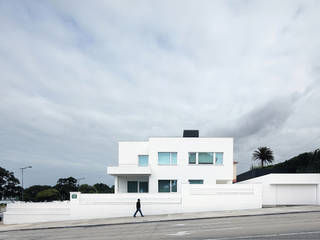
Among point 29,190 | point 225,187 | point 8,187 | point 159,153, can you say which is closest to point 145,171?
point 159,153

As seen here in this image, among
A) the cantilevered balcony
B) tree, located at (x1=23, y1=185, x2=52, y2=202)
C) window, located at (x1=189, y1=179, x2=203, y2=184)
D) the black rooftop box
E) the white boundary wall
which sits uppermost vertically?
the black rooftop box

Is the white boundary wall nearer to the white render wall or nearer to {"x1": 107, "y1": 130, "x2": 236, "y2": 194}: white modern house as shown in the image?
the white render wall

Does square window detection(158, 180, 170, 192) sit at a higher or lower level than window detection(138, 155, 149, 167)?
lower

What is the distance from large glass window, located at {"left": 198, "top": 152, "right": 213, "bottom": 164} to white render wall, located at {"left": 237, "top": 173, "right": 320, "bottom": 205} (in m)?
6.40

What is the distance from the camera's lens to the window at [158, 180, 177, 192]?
32.8 meters

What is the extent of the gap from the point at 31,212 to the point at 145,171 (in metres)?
10.7

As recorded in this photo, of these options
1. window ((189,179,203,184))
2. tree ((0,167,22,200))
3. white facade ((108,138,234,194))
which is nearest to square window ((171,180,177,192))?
white facade ((108,138,234,194))

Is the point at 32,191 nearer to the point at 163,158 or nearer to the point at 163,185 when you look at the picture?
the point at 163,185

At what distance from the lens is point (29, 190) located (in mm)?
92688

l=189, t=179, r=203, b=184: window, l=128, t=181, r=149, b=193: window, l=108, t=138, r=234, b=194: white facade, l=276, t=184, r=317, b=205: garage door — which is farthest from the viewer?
l=128, t=181, r=149, b=193: window

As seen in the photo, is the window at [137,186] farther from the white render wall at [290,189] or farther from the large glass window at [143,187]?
the white render wall at [290,189]

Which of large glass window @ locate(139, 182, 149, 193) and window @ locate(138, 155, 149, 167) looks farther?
window @ locate(138, 155, 149, 167)

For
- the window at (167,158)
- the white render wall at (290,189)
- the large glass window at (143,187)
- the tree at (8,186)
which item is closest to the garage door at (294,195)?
the white render wall at (290,189)

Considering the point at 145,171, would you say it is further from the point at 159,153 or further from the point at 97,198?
the point at 97,198
